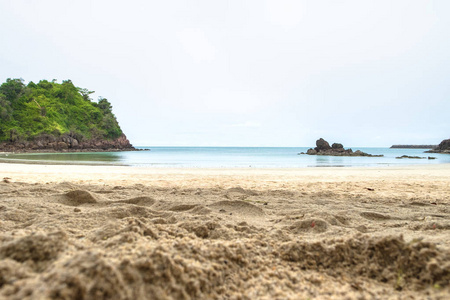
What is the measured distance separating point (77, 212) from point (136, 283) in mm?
2025

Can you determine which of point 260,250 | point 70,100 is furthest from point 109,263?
point 70,100

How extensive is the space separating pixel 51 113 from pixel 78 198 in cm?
6561

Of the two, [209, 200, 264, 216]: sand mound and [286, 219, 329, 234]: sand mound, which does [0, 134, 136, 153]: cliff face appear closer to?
[209, 200, 264, 216]: sand mound

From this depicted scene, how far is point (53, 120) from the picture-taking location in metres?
56.5

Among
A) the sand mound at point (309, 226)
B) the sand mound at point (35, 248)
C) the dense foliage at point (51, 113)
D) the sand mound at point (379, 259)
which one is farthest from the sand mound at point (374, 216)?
the dense foliage at point (51, 113)

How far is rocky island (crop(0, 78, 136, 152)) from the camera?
50.0 m

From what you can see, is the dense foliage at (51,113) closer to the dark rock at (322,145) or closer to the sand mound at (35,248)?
the dark rock at (322,145)

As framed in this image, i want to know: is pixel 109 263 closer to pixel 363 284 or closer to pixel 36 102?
pixel 363 284

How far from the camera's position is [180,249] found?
60.2 inches

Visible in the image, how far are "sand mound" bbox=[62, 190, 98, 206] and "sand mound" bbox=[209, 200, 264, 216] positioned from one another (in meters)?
1.64

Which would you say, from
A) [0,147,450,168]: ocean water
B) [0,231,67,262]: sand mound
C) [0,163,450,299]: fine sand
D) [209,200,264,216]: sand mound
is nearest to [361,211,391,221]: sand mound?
[0,163,450,299]: fine sand

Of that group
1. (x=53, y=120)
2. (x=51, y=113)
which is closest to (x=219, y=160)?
(x=53, y=120)

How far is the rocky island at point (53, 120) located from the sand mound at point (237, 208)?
56065mm

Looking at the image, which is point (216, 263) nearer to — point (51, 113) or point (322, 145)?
point (322, 145)
